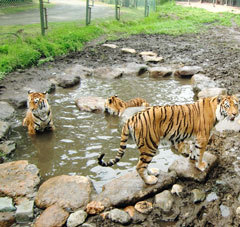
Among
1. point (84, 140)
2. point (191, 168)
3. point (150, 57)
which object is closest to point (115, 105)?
point (84, 140)

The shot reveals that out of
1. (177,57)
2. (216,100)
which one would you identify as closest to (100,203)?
(216,100)

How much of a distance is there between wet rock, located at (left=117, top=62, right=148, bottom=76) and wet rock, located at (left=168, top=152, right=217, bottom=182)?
5.84m

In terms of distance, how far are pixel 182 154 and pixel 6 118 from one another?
152 inches

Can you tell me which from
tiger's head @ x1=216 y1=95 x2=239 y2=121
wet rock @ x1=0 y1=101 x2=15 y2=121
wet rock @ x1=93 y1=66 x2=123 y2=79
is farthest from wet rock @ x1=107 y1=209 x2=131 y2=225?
wet rock @ x1=93 y1=66 x2=123 y2=79

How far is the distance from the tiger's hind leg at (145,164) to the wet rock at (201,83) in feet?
15.2

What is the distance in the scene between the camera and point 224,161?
5.02m

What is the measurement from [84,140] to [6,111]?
218cm

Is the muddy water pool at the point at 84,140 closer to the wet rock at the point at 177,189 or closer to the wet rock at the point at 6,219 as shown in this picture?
the wet rock at the point at 177,189

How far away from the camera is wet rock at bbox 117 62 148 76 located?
10.3 metres

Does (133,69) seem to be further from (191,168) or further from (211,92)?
(191,168)

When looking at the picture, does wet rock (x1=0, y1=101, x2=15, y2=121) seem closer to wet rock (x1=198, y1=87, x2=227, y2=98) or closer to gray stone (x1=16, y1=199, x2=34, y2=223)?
gray stone (x1=16, y1=199, x2=34, y2=223)

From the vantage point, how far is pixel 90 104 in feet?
24.5

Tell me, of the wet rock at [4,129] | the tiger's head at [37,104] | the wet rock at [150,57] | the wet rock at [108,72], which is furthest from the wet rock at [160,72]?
the wet rock at [4,129]

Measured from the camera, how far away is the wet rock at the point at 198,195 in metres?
4.15
